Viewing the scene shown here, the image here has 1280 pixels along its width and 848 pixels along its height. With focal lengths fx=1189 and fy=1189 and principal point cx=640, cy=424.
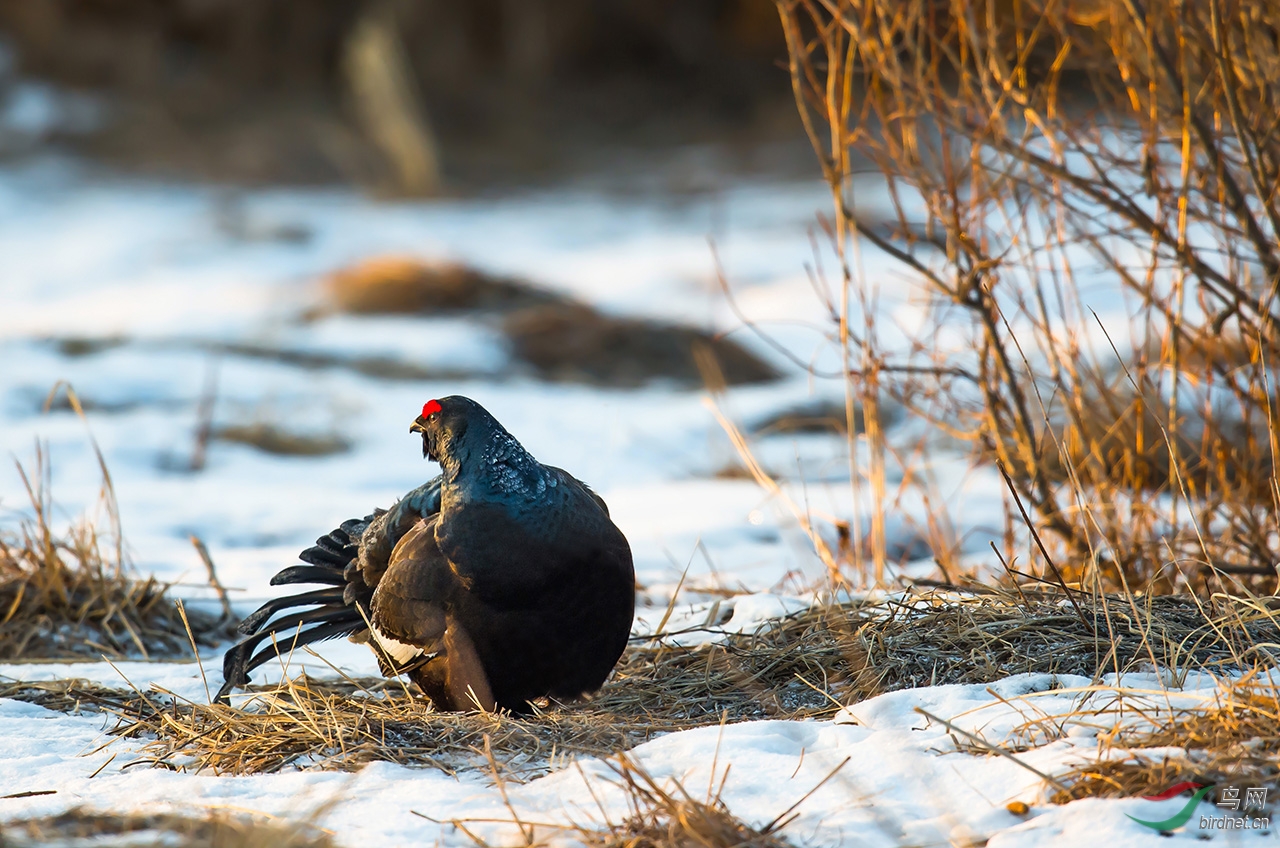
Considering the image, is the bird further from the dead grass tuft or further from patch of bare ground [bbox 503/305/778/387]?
patch of bare ground [bbox 503/305/778/387]

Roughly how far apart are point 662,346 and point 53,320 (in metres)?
4.73

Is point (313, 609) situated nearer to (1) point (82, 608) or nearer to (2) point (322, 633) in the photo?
(2) point (322, 633)

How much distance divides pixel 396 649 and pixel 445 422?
0.55m

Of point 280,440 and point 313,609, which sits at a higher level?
point 313,609

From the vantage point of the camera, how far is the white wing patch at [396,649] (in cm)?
278

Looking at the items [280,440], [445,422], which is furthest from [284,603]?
[280,440]

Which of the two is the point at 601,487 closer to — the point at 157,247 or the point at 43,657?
the point at 43,657

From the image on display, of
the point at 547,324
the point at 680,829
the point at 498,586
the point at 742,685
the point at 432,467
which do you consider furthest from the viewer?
the point at 547,324

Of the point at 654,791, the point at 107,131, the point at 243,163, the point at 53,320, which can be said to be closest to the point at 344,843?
the point at 654,791

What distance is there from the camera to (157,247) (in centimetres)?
1165

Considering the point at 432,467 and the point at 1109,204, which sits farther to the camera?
the point at 432,467

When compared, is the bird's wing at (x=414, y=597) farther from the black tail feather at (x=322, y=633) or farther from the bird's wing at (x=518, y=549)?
the black tail feather at (x=322, y=633)

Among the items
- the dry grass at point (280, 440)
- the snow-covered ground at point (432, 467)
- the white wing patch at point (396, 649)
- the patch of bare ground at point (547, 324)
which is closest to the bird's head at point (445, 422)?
the white wing patch at point (396, 649)

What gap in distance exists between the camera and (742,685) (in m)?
2.75
